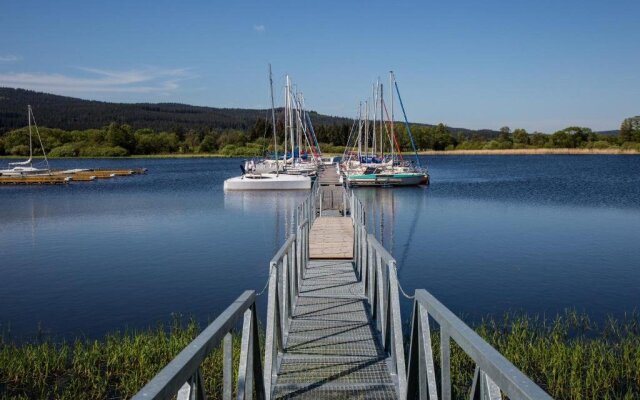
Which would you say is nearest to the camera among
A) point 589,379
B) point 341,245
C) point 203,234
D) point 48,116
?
point 589,379

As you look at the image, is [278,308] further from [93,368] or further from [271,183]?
[271,183]

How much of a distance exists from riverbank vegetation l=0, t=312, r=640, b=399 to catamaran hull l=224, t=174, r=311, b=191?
33.2m

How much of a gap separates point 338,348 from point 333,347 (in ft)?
0.21

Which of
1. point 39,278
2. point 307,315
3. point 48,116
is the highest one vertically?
point 48,116

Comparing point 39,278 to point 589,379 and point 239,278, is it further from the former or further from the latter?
point 589,379

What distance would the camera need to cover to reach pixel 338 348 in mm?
6543

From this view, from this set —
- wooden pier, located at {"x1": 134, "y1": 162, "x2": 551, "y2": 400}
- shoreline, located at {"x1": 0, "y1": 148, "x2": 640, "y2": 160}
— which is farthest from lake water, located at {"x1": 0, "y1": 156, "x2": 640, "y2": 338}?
shoreline, located at {"x1": 0, "y1": 148, "x2": 640, "y2": 160}

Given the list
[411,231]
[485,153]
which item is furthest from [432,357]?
[485,153]

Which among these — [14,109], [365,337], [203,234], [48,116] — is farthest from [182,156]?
[365,337]

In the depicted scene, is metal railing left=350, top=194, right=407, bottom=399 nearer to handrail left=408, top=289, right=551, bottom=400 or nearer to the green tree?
handrail left=408, top=289, right=551, bottom=400

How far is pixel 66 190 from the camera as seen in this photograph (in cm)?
4675

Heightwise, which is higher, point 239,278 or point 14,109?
point 14,109

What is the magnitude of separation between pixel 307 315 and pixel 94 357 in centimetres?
324

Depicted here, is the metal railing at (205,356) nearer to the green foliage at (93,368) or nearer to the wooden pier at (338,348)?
the wooden pier at (338,348)
